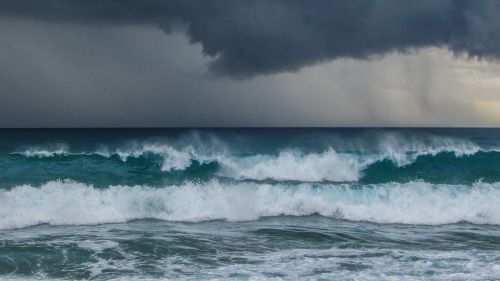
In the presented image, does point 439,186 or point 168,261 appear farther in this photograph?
point 439,186

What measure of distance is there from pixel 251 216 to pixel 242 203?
0.93 metres

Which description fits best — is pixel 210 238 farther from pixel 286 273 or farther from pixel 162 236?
pixel 286 273

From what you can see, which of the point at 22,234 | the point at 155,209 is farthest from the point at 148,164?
the point at 22,234

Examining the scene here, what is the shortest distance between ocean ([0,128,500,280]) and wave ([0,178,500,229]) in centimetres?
4

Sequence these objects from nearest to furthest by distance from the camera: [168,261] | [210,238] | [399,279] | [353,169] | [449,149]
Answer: [399,279] → [168,261] → [210,238] → [353,169] → [449,149]

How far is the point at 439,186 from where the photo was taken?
20.8 metres

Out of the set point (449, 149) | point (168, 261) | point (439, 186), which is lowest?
point (168, 261)

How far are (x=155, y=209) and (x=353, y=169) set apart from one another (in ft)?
34.0

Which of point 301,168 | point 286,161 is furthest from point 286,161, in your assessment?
point 301,168

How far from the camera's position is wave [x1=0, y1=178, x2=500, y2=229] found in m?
17.7

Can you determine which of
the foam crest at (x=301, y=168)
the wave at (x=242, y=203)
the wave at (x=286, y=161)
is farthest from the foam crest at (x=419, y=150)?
the wave at (x=242, y=203)

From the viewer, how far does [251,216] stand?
1819 centimetres

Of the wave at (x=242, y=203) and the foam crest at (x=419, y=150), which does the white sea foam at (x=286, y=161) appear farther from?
the wave at (x=242, y=203)

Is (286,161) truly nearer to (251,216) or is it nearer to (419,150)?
(419,150)
